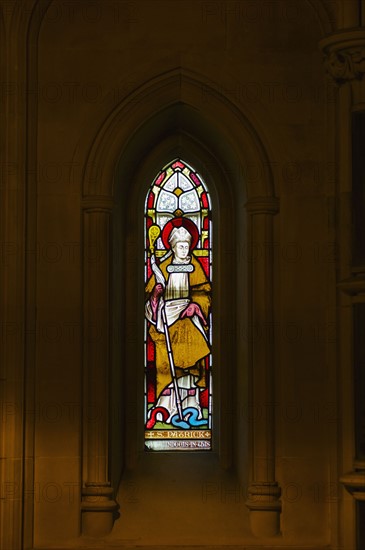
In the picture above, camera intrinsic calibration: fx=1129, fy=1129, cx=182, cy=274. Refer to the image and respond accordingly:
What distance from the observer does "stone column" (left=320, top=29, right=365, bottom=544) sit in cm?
621

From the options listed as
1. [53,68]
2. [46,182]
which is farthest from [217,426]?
[53,68]

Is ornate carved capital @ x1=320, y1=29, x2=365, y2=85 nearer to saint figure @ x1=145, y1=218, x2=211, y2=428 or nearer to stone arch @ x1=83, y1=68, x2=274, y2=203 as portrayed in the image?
stone arch @ x1=83, y1=68, x2=274, y2=203

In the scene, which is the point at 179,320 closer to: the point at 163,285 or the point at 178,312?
the point at 178,312

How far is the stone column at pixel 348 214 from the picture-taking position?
6211 millimetres

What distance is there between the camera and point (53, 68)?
671 centimetres

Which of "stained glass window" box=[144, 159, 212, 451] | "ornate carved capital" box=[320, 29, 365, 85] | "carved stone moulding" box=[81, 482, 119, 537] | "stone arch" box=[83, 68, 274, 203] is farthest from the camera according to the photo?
"stained glass window" box=[144, 159, 212, 451]

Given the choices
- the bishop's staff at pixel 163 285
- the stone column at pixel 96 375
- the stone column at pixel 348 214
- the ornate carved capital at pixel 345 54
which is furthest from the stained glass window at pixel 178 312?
the ornate carved capital at pixel 345 54

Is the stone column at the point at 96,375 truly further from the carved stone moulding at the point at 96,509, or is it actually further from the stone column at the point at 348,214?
the stone column at the point at 348,214

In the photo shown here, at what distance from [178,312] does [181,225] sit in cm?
57

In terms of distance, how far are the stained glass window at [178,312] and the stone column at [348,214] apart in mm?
1191

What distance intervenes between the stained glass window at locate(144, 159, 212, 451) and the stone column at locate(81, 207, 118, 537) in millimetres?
736

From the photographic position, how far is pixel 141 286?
7328 mm

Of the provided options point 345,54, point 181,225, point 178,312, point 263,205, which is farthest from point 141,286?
point 345,54

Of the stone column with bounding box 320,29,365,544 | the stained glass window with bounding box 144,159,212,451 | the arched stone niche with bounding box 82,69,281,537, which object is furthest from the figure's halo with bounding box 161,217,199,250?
the stone column with bounding box 320,29,365,544
